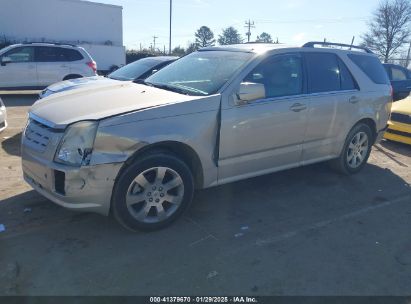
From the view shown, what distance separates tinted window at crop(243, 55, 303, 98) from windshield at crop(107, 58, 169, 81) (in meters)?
4.48

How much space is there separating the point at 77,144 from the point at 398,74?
39.7 feet

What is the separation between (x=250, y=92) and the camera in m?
3.96

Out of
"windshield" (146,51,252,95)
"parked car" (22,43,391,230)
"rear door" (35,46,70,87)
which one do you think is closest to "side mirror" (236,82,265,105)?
"parked car" (22,43,391,230)

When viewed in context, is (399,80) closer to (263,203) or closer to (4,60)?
(263,203)

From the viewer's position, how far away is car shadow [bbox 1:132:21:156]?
6.16m

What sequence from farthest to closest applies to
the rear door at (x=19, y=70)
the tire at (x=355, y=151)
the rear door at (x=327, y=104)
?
the rear door at (x=19, y=70) < the tire at (x=355, y=151) < the rear door at (x=327, y=104)

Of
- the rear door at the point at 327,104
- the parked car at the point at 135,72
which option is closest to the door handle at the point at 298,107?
the rear door at the point at 327,104

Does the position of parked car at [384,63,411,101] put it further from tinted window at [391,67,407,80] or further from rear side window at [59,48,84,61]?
rear side window at [59,48,84,61]

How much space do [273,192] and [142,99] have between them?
85.6 inches

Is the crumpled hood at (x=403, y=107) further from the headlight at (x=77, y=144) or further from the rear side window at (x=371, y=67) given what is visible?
the headlight at (x=77, y=144)

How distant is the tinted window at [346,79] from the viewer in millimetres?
5308

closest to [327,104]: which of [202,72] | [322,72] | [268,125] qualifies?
[322,72]

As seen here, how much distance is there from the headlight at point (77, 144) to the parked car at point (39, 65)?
34.5 feet

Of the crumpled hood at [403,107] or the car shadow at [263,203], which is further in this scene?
the crumpled hood at [403,107]
